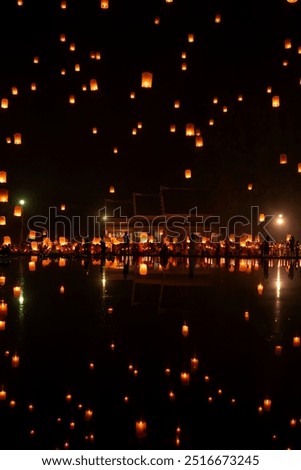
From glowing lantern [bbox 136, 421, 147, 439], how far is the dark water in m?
0.04

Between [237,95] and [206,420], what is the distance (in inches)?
1416

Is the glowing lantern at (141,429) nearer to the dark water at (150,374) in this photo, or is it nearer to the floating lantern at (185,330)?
the dark water at (150,374)

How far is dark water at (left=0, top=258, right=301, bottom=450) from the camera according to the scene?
4035mm

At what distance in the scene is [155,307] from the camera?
33.1 ft

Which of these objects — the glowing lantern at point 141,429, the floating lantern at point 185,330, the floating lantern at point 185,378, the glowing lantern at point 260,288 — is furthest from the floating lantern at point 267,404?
the glowing lantern at point 260,288

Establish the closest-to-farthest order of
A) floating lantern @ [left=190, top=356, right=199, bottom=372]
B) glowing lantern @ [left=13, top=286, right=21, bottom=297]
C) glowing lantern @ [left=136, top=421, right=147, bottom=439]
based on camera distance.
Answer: glowing lantern @ [left=136, top=421, right=147, bottom=439] → floating lantern @ [left=190, top=356, right=199, bottom=372] → glowing lantern @ [left=13, top=286, right=21, bottom=297]

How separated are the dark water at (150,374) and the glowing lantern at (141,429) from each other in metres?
0.04

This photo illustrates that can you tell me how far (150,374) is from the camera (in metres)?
5.48

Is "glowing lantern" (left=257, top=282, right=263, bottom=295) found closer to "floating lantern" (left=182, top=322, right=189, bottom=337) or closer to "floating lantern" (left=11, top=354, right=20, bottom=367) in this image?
"floating lantern" (left=182, top=322, right=189, bottom=337)

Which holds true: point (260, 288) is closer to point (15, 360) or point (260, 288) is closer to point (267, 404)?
point (15, 360)

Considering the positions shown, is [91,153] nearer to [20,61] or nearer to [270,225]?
[20,61]

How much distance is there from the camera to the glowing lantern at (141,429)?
4008 mm

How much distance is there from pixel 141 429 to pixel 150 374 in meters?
1.37

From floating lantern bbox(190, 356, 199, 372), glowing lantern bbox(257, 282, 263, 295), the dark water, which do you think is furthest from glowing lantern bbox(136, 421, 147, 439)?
glowing lantern bbox(257, 282, 263, 295)
